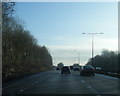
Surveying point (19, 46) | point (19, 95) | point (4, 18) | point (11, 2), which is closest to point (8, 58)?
point (19, 46)

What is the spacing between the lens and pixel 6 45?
77812mm

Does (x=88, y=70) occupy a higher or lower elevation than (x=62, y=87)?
higher

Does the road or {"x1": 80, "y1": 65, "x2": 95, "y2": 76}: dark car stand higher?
{"x1": 80, "y1": 65, "x2": 95, "y2": 76}: dark car

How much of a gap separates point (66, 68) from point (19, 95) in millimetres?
56709

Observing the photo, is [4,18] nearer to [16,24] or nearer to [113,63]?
[16,24]

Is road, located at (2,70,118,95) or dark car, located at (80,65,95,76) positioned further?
dark car, located at (80,65,95,76)

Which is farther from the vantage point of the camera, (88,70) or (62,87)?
(88,70)

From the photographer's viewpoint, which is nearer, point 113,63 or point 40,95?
point 40,95

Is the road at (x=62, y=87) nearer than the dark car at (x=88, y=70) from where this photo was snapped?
Yes

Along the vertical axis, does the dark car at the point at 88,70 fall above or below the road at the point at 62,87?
above

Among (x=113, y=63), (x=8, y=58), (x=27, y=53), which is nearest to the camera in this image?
(x=8, y=58)

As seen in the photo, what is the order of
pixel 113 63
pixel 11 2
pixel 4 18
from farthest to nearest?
pixel 113 63, pixel 4 18, pixel 11 2

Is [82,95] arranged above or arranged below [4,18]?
below

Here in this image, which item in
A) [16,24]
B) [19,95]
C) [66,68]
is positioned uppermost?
[16,24]
